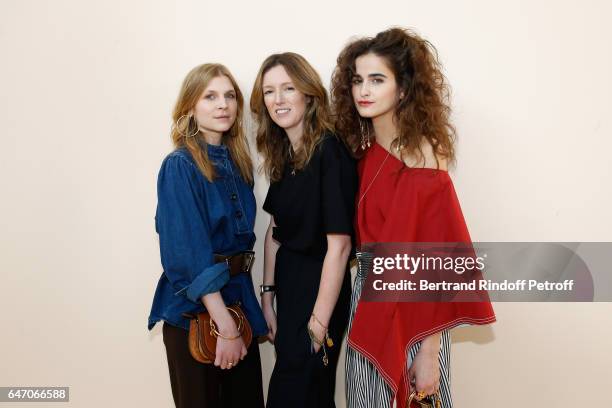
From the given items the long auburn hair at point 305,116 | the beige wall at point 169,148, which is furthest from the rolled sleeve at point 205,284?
the beige wall at point 169,148

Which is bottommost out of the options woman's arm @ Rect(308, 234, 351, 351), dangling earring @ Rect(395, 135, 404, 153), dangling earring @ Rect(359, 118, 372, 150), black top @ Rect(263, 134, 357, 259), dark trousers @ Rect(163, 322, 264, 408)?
dark trousers @ Rect(163, 322, 264, 408)

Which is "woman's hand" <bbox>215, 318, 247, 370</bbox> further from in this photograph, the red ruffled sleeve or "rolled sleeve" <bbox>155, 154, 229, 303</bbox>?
the red ruffled sleeve

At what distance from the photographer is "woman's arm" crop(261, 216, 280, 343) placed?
6.66ft

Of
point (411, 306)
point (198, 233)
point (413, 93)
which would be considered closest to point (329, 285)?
point (411, 306)

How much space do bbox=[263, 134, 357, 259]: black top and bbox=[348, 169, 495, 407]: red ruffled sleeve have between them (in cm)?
19

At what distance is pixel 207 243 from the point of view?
1.67m

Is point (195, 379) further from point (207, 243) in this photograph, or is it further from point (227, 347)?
point (207, 243)

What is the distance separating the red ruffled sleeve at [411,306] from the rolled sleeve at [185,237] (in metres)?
0.59

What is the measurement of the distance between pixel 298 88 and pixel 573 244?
1.47 metres

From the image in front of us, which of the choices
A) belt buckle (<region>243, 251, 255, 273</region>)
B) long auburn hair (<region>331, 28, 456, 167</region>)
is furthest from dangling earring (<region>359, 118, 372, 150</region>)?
belt buckle (<region>243, 251, 255, 273</region>)

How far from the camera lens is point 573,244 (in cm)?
214

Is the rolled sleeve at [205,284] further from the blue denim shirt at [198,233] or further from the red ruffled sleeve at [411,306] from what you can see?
the red ruffled sleeve at [411,306]

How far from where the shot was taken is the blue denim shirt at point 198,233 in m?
1.65

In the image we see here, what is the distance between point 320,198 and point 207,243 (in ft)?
1.50
